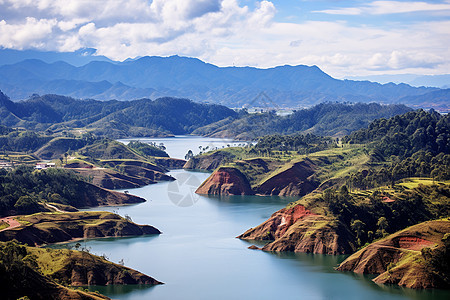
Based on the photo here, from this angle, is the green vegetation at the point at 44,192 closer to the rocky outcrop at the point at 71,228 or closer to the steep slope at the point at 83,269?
the rocky outcrop at the point at 71,228

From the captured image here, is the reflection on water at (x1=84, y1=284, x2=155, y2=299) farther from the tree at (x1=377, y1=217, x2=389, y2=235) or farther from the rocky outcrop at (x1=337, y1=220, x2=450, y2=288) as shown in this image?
the tree at (x1=377, y1=217, x2=389, y2=235)

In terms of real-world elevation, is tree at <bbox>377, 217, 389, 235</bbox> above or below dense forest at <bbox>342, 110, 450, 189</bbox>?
below

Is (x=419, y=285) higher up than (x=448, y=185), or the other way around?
(x=448, y=185)

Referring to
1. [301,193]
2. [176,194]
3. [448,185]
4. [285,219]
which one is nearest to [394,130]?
[301,193]

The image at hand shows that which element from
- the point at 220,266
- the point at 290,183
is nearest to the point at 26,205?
the point at 220,266

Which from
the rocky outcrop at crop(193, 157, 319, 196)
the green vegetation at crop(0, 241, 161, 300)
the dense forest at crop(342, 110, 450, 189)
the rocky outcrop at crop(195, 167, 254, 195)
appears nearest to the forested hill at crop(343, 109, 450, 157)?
the dense forest at crop(342, 110, 450, 189)

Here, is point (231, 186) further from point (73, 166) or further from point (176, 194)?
point (73, 166)
